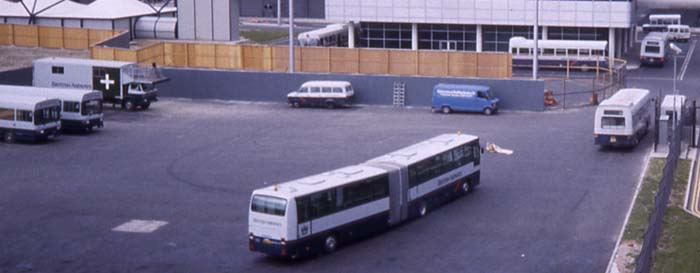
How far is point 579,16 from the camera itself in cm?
7775

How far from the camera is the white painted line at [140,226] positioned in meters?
32.2

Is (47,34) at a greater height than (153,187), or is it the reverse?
(47,34)

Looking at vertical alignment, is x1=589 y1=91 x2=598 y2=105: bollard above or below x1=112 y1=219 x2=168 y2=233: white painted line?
above

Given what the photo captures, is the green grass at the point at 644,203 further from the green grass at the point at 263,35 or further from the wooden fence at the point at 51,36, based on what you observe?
the green grass at the point at 263,35

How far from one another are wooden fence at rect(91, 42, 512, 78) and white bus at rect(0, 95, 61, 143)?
54.0 feet

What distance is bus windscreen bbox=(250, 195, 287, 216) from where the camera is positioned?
92.2 ft

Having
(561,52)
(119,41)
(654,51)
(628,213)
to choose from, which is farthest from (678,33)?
(628,213)

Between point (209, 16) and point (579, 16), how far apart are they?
28.2 m

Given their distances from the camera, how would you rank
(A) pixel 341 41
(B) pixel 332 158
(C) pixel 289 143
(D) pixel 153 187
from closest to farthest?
(D) pixel 153 187
(B) pixel 332 158
(C) pixel 289 143
(A) pixel 341 41

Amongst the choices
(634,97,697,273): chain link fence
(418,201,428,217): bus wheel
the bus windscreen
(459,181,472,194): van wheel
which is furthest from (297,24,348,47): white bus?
the bus windscreen

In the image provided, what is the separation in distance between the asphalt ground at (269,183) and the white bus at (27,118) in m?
0.67

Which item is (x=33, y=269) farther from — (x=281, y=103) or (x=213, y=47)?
(x=213, y=47)

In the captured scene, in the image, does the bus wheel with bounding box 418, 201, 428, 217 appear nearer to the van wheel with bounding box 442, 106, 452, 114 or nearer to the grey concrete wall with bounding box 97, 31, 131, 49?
the van wheel with bounding box 442, 106, 452, 114

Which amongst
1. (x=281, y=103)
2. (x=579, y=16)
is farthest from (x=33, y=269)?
(x=579, y=16)
